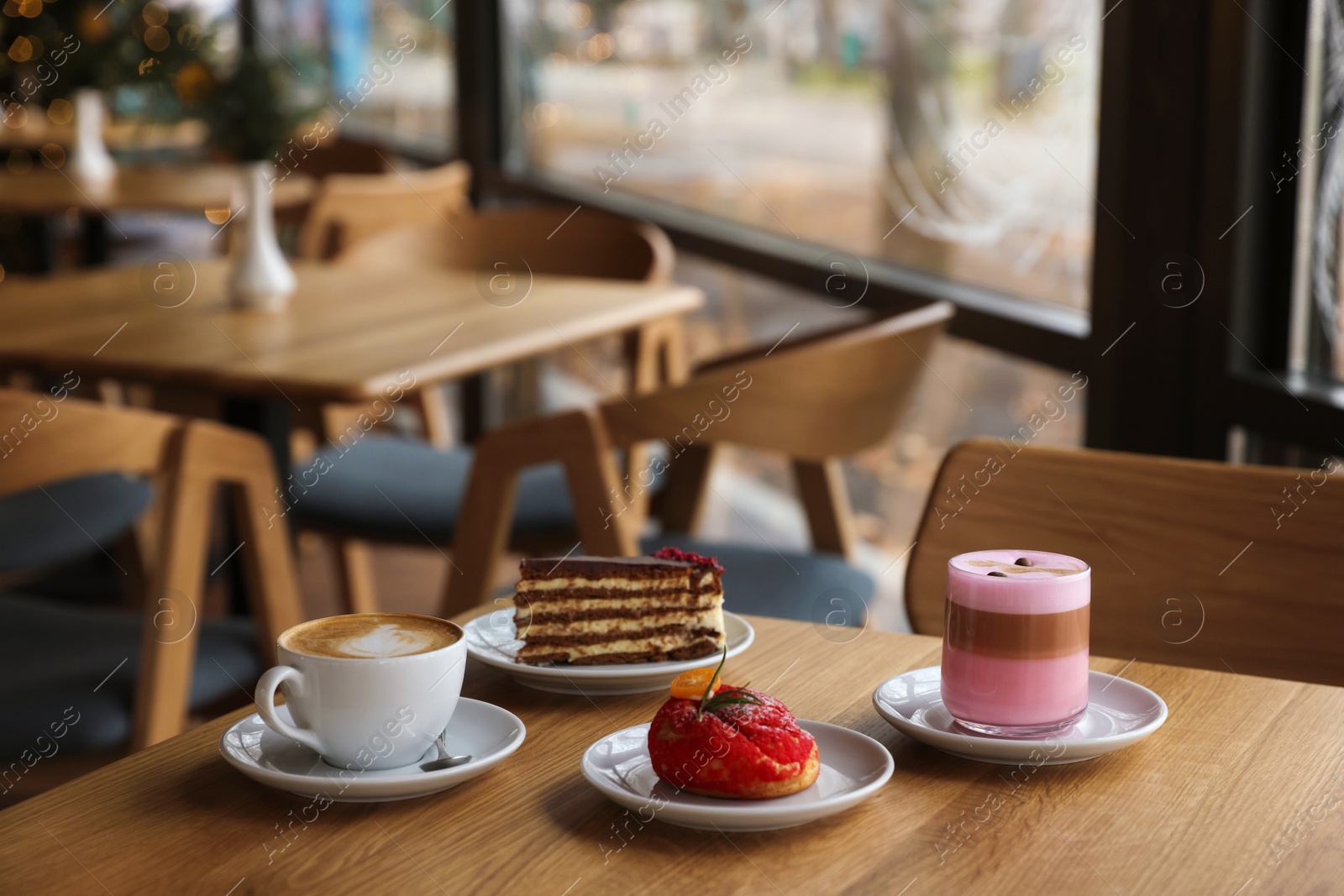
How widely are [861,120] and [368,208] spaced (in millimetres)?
1320

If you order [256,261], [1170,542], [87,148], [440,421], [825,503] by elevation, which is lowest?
[440,421]

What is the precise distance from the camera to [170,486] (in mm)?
1746

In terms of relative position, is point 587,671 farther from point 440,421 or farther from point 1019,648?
point 440,421

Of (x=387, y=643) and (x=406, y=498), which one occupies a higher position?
(x=387, y=643)

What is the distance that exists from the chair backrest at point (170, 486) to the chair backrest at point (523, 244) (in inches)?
50.0

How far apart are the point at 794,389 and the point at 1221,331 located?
2.00 ft

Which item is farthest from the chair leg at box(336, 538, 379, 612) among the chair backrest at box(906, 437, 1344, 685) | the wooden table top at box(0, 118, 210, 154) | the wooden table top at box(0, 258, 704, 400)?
the wooden table top at box(0, 118, 210, 154)

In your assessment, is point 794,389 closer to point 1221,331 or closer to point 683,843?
point 1221,331

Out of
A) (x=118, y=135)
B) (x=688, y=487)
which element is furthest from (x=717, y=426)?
(x=118, y=135)

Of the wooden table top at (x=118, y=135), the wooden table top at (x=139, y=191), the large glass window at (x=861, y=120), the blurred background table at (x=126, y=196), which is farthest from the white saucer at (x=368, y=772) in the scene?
the wooden table top at (x=118, y=135)

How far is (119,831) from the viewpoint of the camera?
697 millimetres

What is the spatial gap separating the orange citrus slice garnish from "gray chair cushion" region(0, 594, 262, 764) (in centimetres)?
108

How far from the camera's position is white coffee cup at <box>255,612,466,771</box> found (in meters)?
0.73

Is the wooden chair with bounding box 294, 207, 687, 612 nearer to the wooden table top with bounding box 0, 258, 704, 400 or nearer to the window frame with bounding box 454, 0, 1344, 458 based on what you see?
the wooden table top with bounding box 0, 258, 704, 400
